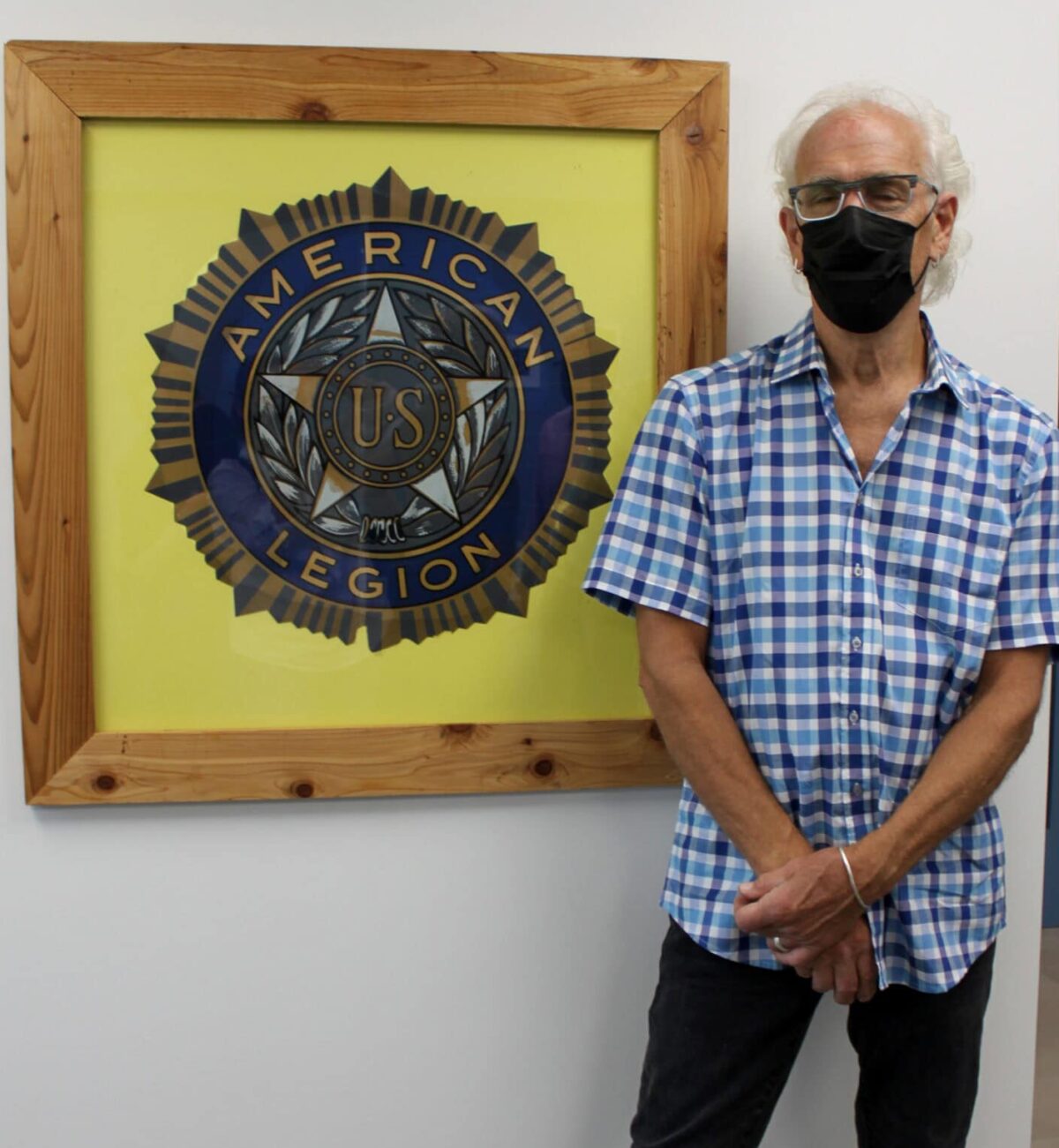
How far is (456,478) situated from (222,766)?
44 centimetres

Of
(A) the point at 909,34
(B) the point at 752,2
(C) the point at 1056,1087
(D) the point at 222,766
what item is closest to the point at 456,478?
(D) the point at 222,766

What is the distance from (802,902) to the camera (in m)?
1.03

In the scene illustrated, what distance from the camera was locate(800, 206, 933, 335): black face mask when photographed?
3.46 feet

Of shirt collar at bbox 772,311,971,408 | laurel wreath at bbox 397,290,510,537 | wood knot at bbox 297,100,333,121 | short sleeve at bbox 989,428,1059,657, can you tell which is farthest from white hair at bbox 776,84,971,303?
wood knot at bbox 297,100,333,121

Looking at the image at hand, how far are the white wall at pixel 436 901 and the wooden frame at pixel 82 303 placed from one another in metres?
0.04

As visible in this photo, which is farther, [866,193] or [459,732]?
[459,732]

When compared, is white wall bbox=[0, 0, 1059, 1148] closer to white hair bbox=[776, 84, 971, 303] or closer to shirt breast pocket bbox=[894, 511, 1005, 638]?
white hair bbox=[776, 84, 971, 303]

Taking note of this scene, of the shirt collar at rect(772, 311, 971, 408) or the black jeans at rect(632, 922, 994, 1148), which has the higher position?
the shirt collar at rect(772, 311, 971, 408)

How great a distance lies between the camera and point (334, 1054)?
1.35 m

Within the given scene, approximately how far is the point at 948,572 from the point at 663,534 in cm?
28

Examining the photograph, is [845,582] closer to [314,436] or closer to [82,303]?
[314,436]

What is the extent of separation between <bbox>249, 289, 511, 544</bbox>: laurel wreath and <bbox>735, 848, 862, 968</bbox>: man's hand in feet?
1.82

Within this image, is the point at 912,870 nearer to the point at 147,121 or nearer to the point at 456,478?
the point at 456,478

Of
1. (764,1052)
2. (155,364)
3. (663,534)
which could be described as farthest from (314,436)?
(764,1052)
